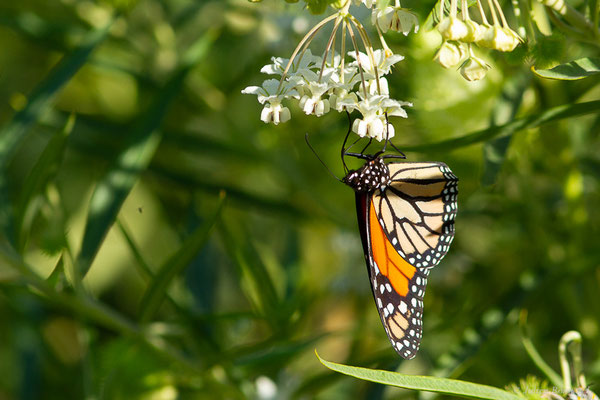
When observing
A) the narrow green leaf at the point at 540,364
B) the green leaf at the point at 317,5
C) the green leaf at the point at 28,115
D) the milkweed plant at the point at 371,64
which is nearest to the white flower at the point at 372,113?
the milkweed plant at the point at 371,64

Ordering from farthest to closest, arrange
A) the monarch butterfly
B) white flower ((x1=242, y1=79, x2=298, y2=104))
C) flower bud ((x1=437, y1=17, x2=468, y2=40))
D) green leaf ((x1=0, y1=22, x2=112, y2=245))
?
green leaf ((x1=0, y1=22, x2=112, y2=245)), the monarch butterfly, white flower ((x1=242, y1=79, x2=298, y2=104)), flower bud ((x1=437, y1=17, x2=468, y2=40))

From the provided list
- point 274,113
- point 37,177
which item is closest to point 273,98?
point 274,113

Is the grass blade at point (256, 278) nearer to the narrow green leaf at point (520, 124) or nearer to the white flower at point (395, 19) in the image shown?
the narrow green leaf at point (520, 124)

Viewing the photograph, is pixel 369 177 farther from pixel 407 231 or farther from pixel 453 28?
pixel 453 28

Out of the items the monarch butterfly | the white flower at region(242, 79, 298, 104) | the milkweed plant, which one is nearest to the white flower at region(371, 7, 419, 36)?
the milkweed plant

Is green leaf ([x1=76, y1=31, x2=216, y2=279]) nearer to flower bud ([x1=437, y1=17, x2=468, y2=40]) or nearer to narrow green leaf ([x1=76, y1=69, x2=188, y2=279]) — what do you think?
narrow green leaf ([x1=76, y1=69, x2=188, y2=279])
